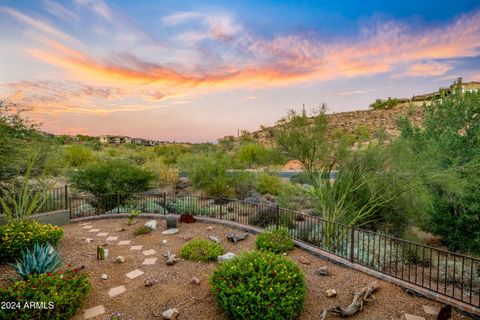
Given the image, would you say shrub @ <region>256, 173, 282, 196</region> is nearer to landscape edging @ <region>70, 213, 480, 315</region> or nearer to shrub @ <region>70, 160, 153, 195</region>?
shrub @ <region>70, 160, 153, 195</region>

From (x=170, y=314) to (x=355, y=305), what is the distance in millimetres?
2939

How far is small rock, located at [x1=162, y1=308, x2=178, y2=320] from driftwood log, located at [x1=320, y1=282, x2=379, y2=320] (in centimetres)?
225

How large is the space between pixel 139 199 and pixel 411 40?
16285 millimetres

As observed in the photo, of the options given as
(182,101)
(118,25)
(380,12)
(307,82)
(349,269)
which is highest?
(380,12)

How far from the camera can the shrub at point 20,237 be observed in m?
5.17

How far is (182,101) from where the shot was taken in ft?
53.5

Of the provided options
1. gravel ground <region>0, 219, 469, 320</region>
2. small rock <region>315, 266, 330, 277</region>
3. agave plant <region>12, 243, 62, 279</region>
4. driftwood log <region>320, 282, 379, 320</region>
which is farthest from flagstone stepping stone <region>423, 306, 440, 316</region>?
agave plant <region>12, 243, 62, 279</region>

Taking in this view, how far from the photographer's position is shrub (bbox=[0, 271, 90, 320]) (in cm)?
303

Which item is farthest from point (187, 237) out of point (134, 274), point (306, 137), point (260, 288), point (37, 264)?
point (306, 137)

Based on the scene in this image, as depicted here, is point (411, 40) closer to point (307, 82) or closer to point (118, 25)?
point (307, 82)

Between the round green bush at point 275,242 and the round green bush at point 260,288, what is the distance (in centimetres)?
200

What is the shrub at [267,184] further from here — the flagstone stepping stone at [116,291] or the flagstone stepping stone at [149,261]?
the flagstone stepping stone at [116,291]

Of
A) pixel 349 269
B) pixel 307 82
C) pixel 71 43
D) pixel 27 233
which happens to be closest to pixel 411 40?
pixel 307 82

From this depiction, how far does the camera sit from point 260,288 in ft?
11.2
